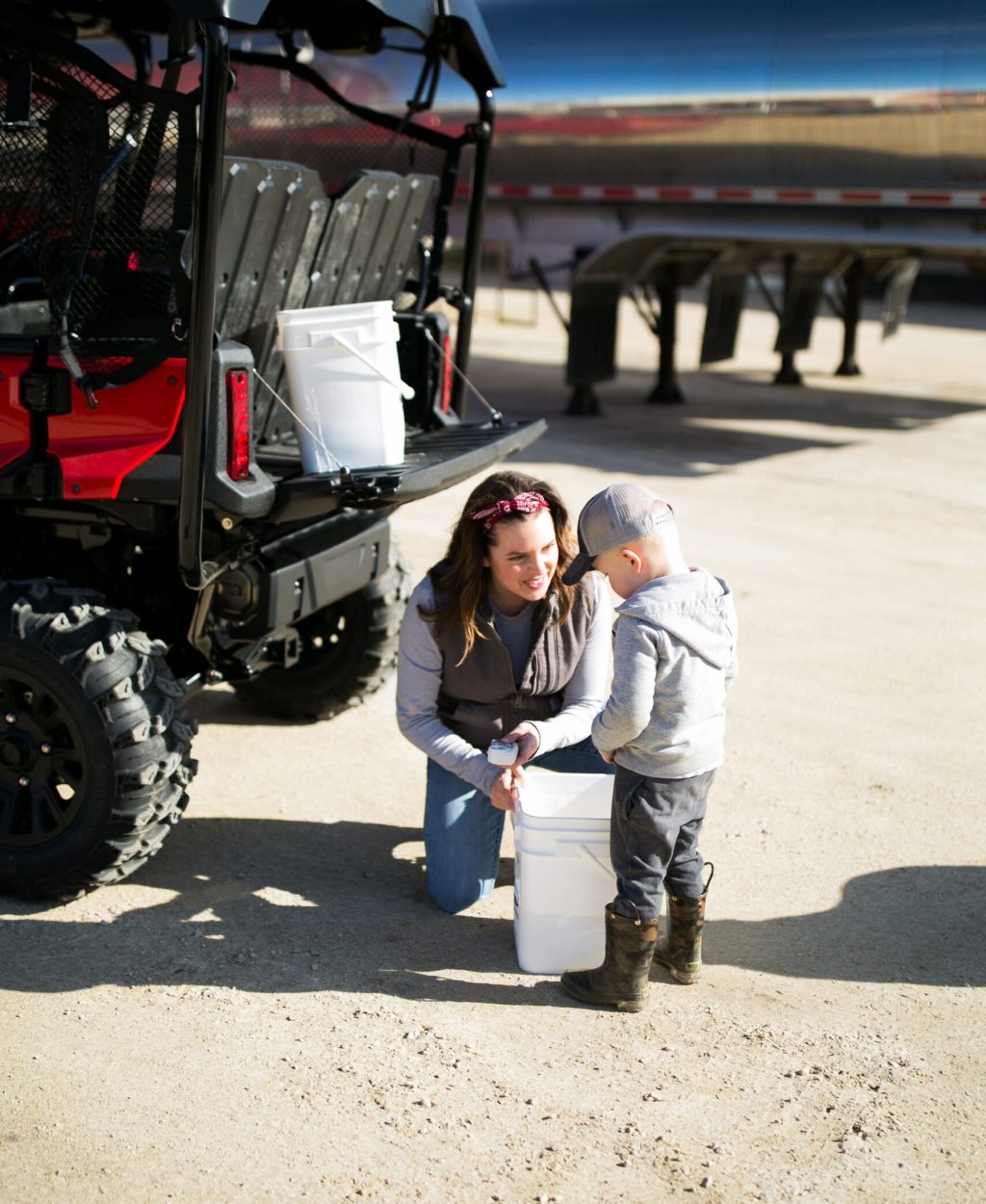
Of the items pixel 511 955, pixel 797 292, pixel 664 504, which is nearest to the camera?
pixel 664 504

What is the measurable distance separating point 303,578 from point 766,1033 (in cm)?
177

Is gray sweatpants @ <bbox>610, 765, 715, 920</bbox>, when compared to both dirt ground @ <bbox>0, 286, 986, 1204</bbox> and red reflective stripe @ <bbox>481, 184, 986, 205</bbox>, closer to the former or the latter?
dirt ground @ <bbox>0, 286, 986, 1204</bbox>

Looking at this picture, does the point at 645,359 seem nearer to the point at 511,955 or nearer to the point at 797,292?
the point at 797,292

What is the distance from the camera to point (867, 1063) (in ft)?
10.8

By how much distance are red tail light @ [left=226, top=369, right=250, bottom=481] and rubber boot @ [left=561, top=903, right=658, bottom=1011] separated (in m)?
1.46

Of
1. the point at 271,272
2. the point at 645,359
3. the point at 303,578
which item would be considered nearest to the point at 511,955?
the point at 303,578

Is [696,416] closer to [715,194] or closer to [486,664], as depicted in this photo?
[715,194]

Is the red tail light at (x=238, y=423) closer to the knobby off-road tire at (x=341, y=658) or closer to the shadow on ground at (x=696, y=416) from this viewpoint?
the knobby off-road tire at (x=341, y=658)

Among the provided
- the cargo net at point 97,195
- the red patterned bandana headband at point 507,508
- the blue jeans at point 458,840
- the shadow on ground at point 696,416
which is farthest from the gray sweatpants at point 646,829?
the shadow on ground at point 696,416

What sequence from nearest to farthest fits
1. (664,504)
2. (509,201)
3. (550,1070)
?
(550,1070)
(664,504)
(509,201)

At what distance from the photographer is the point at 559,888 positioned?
3.61m

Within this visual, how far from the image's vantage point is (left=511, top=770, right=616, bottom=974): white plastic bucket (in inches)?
141

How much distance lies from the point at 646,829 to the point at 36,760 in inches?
65.1

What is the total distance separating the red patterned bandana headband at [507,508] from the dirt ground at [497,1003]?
109 centimetres
